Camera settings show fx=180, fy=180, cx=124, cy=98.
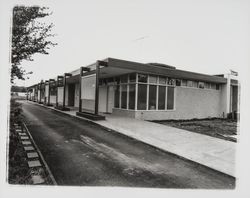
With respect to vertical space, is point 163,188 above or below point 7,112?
below

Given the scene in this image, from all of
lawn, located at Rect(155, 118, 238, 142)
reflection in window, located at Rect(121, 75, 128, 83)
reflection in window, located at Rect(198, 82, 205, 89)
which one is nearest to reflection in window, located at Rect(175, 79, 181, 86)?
reflection in window, located at Rect(198, 82, 205, 89)

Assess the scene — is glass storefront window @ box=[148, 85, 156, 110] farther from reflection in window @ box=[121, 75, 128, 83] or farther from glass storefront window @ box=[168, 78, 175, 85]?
reflection in window @ box=[121, 75, 128, 83]

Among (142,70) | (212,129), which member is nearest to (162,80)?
(142,70)

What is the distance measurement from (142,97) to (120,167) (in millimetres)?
8805

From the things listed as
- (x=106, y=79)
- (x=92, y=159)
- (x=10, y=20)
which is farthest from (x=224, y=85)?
(x=10, y=20)

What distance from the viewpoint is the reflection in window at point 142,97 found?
496 inches

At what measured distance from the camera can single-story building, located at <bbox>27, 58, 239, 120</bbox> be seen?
1195cm

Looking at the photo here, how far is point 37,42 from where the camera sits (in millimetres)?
5320

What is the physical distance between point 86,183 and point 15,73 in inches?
147

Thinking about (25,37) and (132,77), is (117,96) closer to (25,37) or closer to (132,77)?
(132,77)

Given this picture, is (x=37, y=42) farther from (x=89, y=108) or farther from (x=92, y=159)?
(x=89, y=108)

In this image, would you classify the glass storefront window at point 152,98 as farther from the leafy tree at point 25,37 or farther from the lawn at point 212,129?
the leafy tree at point 25,37

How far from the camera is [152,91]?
13.2 meters

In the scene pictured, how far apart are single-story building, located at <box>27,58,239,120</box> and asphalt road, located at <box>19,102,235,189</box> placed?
5.62 meters
